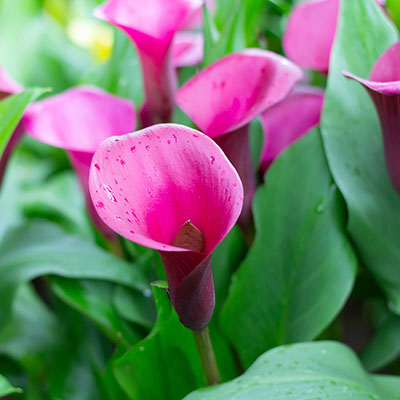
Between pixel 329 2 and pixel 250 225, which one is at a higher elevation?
pixel 329 2

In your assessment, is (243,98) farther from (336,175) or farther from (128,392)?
(128,392)

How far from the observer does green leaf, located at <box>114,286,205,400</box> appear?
1.03ft

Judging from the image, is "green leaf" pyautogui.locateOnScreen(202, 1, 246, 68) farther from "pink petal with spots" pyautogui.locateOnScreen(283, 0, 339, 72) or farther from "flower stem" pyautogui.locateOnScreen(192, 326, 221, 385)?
"flower stem" pyautogui.locateOnScreen(192, 326, 221, 385)

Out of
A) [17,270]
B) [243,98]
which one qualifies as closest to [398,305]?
[243,98]

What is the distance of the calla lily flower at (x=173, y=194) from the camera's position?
0.72 ft

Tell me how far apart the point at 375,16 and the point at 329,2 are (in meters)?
0.04

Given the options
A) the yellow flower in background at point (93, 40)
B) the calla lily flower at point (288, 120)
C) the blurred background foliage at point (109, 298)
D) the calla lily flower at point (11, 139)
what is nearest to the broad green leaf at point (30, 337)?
the blurred background foliage at point (109, 298)

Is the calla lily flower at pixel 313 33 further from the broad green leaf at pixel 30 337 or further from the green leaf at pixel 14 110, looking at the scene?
the broad green leaf at pixel 30 337

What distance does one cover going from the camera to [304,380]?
0.26 meters

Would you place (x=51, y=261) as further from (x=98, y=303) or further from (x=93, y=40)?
(x=93, y=40)

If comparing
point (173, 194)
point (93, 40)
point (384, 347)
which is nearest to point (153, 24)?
point (173, 194)

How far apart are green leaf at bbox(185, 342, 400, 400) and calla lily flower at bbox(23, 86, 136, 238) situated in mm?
176

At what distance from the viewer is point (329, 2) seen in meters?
0.38

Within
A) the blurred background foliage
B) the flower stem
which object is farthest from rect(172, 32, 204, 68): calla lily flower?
the flower stem
